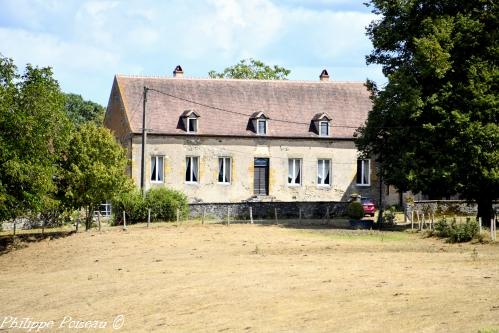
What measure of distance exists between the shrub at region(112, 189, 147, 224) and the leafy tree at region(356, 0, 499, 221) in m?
13.9

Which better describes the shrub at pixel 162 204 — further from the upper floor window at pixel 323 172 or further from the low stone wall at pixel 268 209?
the upper floor window at pixel 323 172

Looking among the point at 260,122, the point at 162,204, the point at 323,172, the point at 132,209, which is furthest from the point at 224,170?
the point at 132,209

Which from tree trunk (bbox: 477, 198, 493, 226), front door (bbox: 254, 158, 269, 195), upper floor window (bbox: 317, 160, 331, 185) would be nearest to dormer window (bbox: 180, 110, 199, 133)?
front door (bbox: 254, 158, 269, 195)

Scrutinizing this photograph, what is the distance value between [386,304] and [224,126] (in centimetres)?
3795

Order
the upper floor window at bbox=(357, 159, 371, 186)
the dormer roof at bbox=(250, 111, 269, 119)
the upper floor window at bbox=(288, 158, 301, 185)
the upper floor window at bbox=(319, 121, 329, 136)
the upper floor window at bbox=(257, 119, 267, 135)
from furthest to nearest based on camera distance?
1. the upper floor window at bbox=(357, 159, 371, 186)
2. the upper floor window at bbox=(319, 121, 329, 136)
3. the upper floor window at bbox=(288, 158, 301, 185)
4. the upper floor window at bbox=(257, 119, 267, 135)
5. the dormer roof at bbox=(250, 111, 269, 119)

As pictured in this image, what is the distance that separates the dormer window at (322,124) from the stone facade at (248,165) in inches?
26.2

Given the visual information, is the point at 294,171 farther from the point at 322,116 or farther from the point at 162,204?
the point at 162,204

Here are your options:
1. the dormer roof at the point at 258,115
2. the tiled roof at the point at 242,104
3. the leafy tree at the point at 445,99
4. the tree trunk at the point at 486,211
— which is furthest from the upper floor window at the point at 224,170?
the tree trunk at the point at 486,211

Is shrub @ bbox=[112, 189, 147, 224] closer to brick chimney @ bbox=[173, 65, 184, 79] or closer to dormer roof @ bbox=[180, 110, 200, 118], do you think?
dormer roof @ bbox=[180, 110, 200, 118]

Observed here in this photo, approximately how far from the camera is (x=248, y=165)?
5347 centimetres

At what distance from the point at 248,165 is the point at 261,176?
1388 mm

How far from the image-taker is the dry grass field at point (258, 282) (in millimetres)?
15797

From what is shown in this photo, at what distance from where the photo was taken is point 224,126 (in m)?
53.7

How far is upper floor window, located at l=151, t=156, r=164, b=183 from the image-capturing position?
170ft
